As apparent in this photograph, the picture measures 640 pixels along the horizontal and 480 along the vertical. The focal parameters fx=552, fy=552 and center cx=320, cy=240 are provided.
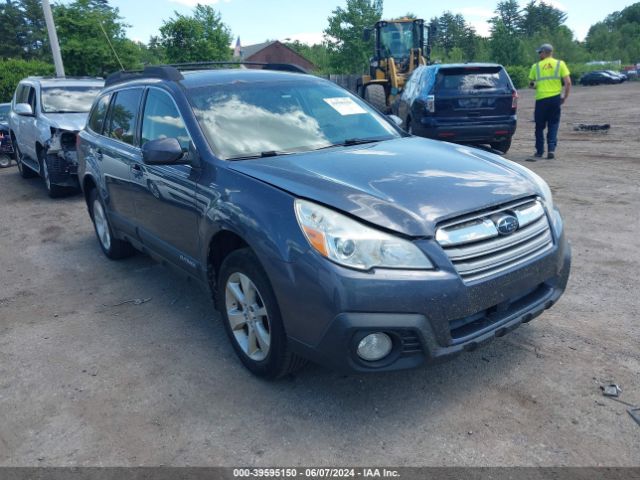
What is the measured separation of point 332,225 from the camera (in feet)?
8.86

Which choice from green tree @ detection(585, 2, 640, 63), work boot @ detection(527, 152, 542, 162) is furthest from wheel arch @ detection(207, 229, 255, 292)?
green tree @ detection(585, 2, 640, 63)

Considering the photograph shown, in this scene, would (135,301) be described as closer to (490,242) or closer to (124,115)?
(124,115)

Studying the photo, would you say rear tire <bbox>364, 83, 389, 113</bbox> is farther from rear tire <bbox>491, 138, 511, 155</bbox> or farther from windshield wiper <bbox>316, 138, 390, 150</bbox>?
windshield wiper <bbox>316, 138, 390, 150</bbox>

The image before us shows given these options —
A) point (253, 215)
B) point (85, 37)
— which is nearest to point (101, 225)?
point (253, 215)

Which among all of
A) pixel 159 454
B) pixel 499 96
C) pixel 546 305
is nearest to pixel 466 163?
pixel 546 305

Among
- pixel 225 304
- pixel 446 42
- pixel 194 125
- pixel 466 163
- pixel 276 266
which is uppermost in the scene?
pixel 446 42

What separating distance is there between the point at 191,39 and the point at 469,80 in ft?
78.6

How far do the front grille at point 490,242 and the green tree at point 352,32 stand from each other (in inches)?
1903

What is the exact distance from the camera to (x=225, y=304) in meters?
3.44

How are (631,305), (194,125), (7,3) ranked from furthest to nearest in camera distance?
(7,3), (631,305), (194,125)

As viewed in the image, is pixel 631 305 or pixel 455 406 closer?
pixel 455 406

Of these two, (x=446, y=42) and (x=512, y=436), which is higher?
(x=446, y=42)

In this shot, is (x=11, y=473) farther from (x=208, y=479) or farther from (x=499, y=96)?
(x=499, y=96)

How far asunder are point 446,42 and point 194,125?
13230 cm
